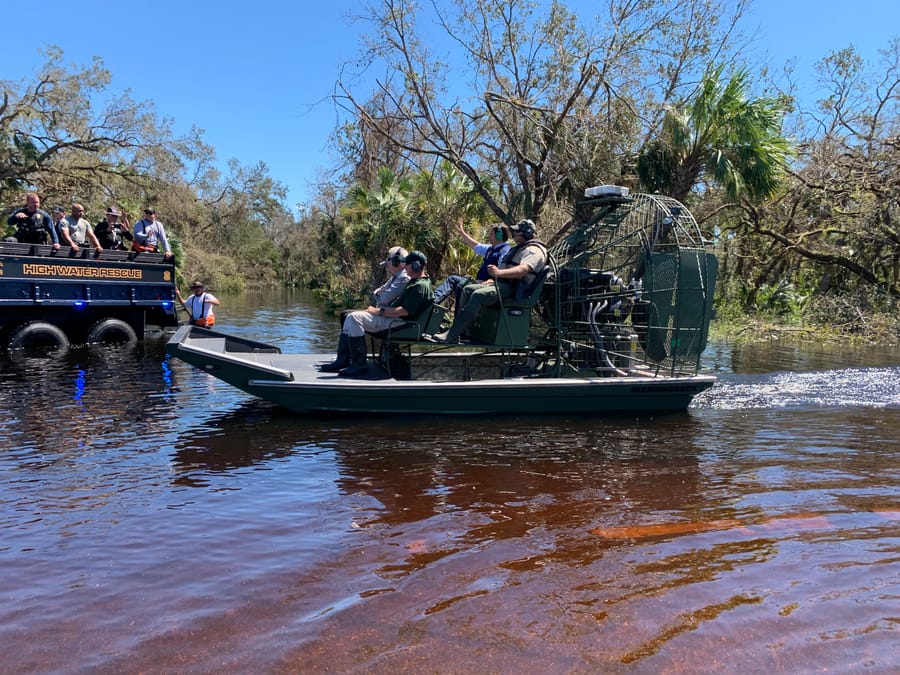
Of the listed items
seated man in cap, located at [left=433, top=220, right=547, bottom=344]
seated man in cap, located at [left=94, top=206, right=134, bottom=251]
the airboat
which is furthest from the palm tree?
seated man in cap, located at [left=94, top=206, right=134, bottom=251]

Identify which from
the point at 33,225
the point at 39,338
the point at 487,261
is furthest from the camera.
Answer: the point at 39,338

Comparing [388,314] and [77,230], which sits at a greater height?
[77,230]

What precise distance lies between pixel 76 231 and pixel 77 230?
35 mm

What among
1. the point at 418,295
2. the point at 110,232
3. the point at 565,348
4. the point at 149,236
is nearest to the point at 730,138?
the point at 565,348

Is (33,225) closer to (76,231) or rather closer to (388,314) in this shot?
(76,231)

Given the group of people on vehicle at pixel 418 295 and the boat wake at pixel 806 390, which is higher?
the group of people on vehicle at pixel 418 295

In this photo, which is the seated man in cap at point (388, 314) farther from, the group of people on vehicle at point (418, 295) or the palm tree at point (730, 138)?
the palm tree at point (730, 138)

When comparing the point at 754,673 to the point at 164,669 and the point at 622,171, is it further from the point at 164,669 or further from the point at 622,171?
the point at 622,171

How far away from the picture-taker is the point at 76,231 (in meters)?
13.9

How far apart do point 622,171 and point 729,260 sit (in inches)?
434

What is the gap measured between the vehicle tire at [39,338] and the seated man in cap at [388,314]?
27.5 ft

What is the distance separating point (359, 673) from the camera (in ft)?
9.97

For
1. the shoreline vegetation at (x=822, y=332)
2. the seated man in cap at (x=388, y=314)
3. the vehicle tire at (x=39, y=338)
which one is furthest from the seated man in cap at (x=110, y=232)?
the shoreline vegetation at (x=822, y=332)

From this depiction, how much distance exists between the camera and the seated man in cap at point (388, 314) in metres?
8.01
